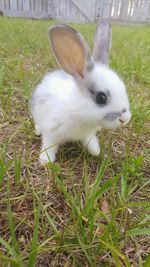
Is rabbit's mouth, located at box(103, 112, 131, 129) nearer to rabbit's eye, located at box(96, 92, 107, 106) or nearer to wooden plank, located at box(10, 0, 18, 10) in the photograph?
rabbit's eye, located at box(96, 92, 107, 106)

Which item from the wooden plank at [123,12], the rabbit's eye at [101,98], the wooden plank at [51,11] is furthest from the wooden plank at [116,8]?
the rabbit's eye at [101,98]

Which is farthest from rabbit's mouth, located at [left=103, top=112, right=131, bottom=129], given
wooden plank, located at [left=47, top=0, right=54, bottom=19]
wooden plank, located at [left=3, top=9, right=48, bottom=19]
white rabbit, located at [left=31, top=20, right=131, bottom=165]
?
wooden plank, located at [left=47, top=0, right=54, bottom=19]

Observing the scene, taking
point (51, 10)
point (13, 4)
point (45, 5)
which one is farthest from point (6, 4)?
point (51, 10)

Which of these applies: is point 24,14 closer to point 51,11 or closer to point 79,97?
point 51,11

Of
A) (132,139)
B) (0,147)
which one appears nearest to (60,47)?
(0,147)

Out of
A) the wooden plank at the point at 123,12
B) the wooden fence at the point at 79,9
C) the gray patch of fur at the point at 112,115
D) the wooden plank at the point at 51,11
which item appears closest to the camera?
the gray patch of fur at the point at 112,115

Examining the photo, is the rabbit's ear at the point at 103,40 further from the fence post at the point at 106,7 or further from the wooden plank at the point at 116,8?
the wooden plank at the point at 116,8
